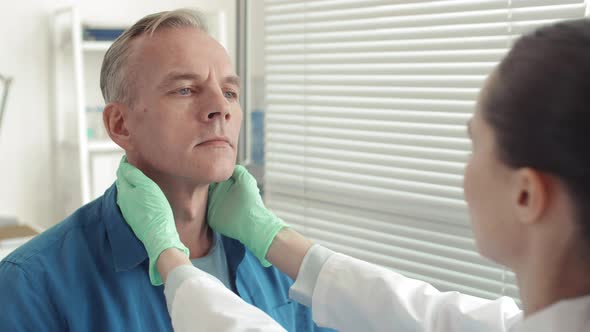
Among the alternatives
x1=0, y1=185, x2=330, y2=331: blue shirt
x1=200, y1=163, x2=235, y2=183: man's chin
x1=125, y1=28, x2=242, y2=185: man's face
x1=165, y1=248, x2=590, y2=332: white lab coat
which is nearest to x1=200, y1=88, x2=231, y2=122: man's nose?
x1=125, y1=28, x2=242, y2=185: man's face

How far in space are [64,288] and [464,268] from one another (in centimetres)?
120

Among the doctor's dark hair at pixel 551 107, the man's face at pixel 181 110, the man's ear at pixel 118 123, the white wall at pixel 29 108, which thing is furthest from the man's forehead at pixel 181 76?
the white wall at pixel 29 108

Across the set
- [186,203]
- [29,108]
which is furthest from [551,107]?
[29,108]

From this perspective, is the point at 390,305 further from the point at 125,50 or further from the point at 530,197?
the point at 125,50

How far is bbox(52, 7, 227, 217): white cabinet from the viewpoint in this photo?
2.91 meters

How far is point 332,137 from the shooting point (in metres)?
2.20

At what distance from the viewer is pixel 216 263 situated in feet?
4.65

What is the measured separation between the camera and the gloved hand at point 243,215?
4.40 feet

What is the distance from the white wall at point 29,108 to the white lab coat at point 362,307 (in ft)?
7.41

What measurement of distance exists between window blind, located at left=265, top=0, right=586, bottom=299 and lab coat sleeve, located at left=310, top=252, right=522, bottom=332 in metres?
0.73

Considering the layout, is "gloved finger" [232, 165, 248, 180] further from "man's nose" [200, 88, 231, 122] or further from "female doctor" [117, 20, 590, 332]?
"female doctor" [117, 20, 590, 332]

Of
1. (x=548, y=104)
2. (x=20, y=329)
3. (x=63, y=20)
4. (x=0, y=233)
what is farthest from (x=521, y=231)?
(x=63, y=20)

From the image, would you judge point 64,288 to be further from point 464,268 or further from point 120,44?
point 464,268

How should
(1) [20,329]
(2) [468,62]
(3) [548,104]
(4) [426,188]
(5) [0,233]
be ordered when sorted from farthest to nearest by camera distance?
(5) [0,233]
(4) [426,188]
(2) [468,62]
(1) [20,329]
(3) [548,104]
